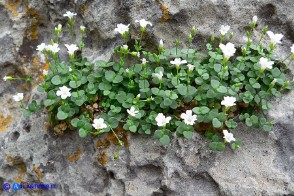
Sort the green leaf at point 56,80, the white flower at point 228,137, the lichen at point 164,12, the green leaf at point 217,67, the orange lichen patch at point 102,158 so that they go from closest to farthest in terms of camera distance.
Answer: the white flower at point 228,137, the orange lichen patch at point 102,158, the green leaf at point 217,67, the green leaf at point 56,80, the lichen at point 164,12

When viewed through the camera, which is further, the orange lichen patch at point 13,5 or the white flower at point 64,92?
the orange lichen patch at point 13,5

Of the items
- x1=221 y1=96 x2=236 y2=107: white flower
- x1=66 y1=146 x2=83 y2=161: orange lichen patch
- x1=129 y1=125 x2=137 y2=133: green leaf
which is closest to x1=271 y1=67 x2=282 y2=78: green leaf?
x1=221 y1=96 x2=236 y2=107: white flower

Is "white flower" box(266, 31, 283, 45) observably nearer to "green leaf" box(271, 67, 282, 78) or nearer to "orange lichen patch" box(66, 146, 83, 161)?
"green leaf" box(271, 67, 282, 78)

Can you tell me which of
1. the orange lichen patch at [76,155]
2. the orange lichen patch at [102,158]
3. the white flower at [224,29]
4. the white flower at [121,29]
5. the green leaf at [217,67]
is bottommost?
the orange lichen patch at [76,155]

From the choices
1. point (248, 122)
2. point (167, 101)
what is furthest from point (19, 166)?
point (248, 122)

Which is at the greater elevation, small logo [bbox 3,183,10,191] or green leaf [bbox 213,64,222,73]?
green leaf [bbox 213,64,222,73]

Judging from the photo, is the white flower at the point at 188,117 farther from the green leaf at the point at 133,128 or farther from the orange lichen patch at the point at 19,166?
the orange lichen patch at the point at 19,166

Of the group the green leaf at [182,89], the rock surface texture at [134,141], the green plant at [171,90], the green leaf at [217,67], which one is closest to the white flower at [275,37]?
the green plant at [171,90]
